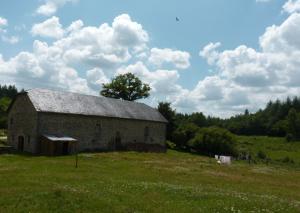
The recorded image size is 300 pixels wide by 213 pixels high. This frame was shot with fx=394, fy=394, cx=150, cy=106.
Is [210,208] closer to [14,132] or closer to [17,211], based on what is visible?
[17,211]

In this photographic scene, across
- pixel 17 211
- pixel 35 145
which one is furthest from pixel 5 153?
pixel 17 211

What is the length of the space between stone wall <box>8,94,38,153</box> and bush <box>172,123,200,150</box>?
1303 inches

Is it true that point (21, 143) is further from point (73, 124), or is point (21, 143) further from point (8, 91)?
point (8, 91)

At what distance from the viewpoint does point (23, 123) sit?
4872 centimetres

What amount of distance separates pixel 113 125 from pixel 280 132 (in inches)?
3835

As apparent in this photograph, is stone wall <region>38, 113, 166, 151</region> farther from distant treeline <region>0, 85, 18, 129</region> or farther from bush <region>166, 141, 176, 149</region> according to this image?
distant treeline <region>0, 85, 18, 129</region>

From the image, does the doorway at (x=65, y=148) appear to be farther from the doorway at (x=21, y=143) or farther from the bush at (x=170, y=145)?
the bush at (x=170, y=145)

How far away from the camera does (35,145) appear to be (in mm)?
45969

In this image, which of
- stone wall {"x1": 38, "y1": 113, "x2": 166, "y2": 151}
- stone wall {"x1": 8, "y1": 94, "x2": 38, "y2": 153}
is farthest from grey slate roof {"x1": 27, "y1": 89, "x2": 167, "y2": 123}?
Answer: stone wall {"x1": 8, "y1": 94, "x2": 38, "y2": 153}

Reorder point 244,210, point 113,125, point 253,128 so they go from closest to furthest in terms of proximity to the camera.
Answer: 1. point 244,210
2. point 113,125
3. point 253,128

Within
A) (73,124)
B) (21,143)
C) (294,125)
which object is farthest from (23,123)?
(294,125)

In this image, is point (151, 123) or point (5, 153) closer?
point (5, 153)

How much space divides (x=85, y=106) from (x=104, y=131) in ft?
15.1

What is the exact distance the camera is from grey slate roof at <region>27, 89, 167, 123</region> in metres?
47.8
